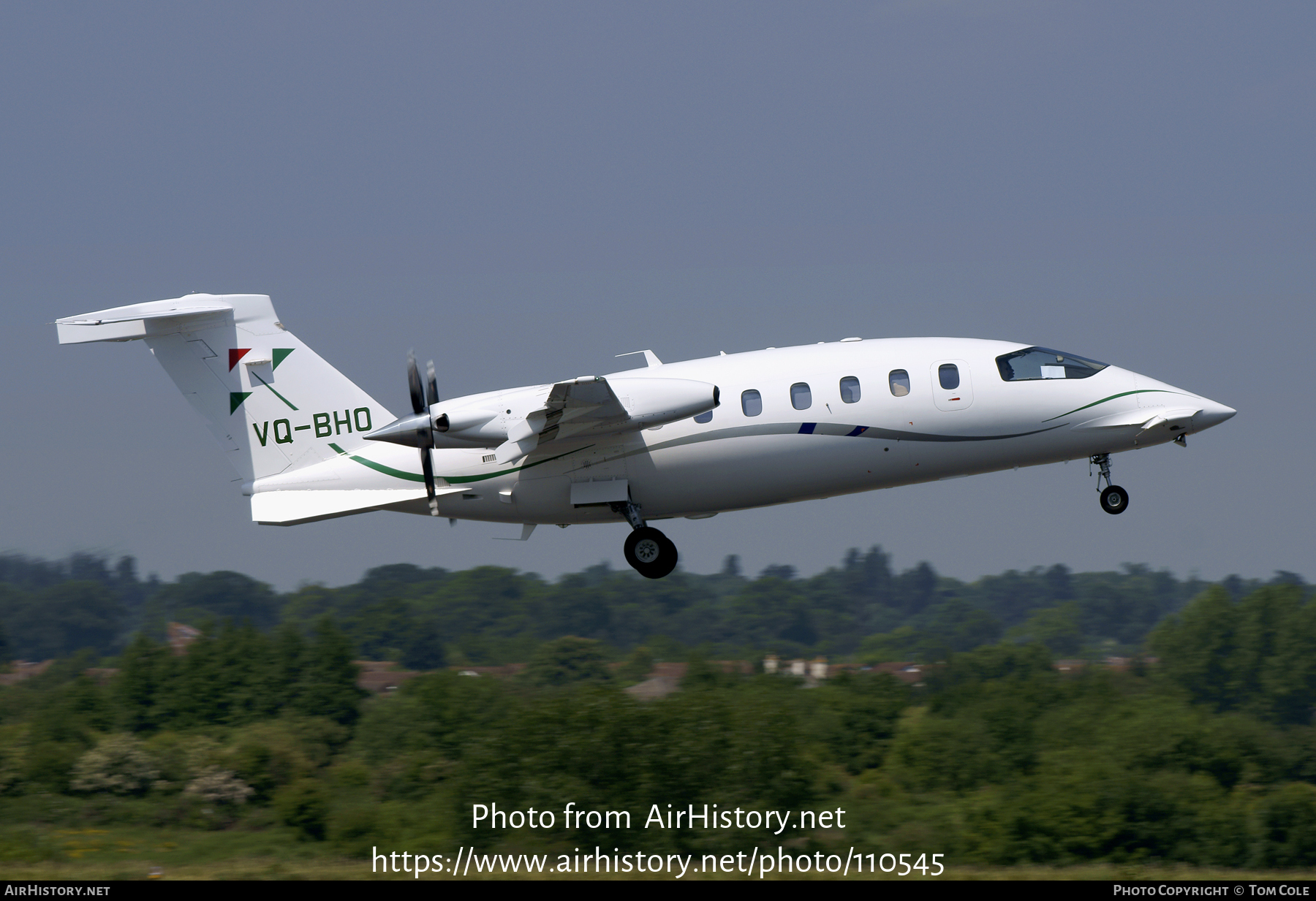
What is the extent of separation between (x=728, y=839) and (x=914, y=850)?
27.8ft

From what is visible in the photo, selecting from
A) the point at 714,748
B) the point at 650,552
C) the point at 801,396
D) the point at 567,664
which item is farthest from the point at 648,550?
the point at 567,664

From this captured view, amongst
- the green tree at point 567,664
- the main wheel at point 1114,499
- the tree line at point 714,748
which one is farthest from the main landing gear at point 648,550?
the green tree at point 567,664

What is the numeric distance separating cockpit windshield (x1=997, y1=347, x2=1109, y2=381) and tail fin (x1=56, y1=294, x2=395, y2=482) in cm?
1339

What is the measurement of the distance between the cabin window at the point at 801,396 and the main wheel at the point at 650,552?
402 centimetres

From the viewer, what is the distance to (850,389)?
1035 inches

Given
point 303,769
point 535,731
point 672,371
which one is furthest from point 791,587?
point 672,371

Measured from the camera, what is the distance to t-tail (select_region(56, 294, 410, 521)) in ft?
92.1

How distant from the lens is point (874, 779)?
70.6 metres

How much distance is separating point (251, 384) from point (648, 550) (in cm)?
A: 950

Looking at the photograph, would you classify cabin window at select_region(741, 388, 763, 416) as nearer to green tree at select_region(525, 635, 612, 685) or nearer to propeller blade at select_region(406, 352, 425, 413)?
propeller blade at select_region(406, 352, 425, 413)

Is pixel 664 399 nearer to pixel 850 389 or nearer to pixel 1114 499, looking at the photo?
pixel 850 389

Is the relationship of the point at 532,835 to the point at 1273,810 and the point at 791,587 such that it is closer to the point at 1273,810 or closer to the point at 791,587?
the point at 1273,810

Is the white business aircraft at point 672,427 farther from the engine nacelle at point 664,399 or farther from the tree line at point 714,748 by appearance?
the tree line at point 714,748

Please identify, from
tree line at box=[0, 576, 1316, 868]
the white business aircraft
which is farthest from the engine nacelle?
tree line at box=[0, 576, 1316, 868]
